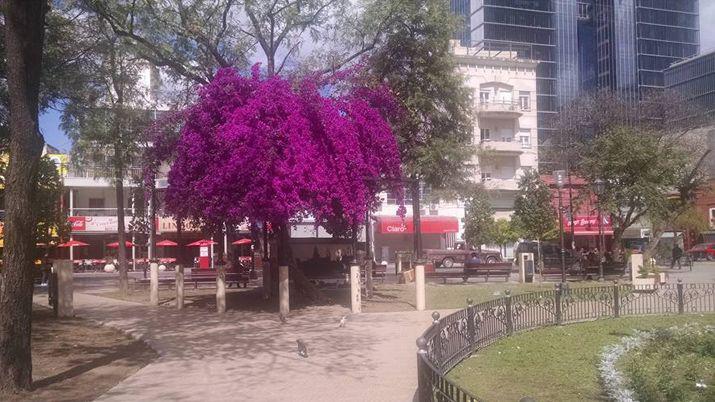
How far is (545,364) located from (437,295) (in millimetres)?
10118

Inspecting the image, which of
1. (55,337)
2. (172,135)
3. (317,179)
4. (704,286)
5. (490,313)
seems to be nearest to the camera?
Result: (490,313)

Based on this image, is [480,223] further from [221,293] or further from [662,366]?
[662,366]

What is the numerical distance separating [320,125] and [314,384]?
804 centimetres

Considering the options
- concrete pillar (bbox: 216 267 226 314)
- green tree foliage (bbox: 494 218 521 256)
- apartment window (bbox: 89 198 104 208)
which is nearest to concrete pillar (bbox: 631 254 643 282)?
concrete pillar (bbox: 216 267 226 314)

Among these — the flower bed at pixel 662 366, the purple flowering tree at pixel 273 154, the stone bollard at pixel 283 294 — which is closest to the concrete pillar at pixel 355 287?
the purple flowering tree at pixel 273 154

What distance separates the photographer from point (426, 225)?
44.4 m

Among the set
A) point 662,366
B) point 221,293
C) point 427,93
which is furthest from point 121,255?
point 662,366

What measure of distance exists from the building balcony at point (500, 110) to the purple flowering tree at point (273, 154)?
3216 cm

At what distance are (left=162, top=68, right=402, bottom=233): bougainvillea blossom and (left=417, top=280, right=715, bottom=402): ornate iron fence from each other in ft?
15.5

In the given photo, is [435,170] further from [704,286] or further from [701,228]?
[701,228]

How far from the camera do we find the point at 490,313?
10.6 metres

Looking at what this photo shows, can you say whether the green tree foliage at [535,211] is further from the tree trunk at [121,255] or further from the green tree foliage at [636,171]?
the tree trunk at [121,255]

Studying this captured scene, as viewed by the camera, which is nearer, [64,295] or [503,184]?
[64,295]

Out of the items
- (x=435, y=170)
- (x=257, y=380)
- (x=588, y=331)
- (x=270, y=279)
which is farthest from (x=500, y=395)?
(x=435, y=170)
